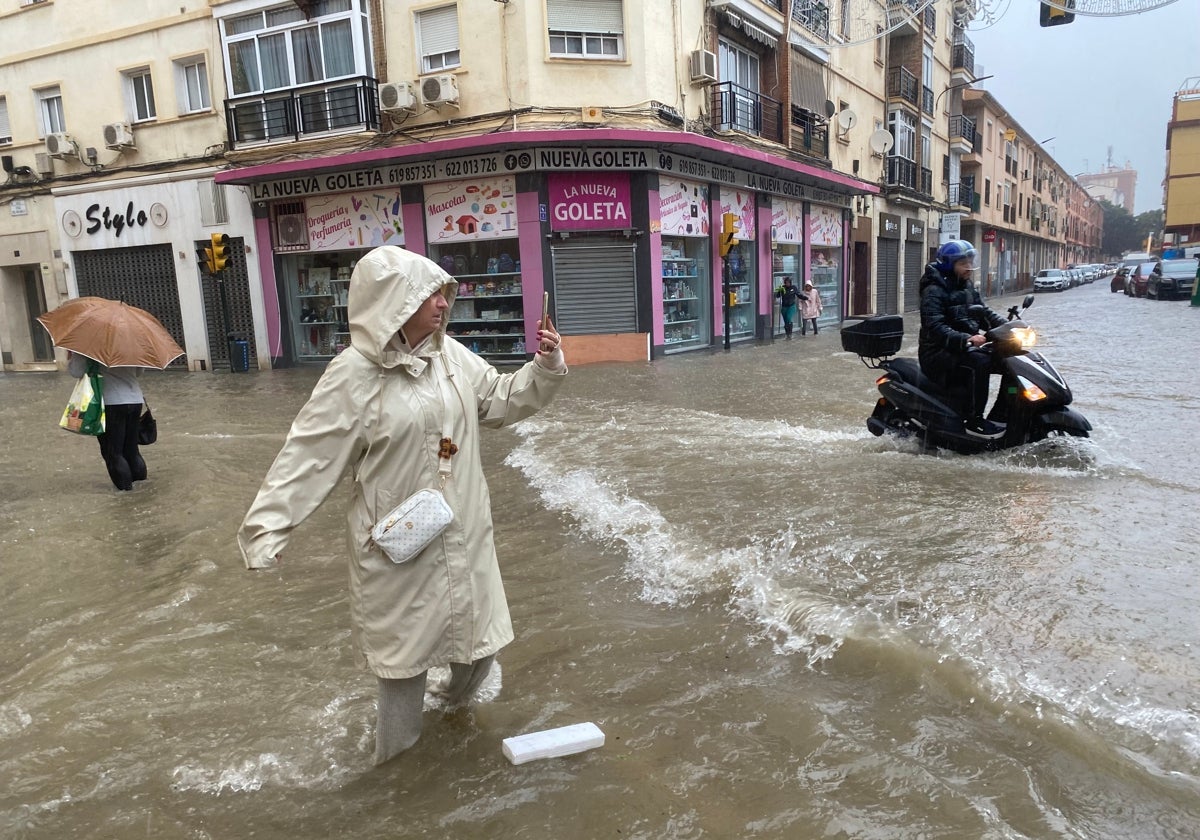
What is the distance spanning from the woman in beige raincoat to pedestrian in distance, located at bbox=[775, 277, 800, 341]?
19.8 meters

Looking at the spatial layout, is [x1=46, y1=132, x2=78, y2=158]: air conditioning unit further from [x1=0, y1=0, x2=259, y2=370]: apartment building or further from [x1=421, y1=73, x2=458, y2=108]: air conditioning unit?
[x1=421, y1=73, x2=458, y2=108]: air conditioning unit

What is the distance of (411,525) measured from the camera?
2.67 m

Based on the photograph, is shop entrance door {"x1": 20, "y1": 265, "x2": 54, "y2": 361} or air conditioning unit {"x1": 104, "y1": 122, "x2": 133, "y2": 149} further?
shop entrance door {"x1": 20, "y1": 265, "x2": 54, "y2": 361}

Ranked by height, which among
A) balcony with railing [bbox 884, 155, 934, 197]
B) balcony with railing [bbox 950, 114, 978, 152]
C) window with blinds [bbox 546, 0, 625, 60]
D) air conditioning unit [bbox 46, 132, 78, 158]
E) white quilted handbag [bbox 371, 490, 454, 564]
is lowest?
white quilted handbag [bbox 371, 490, 454, 564]

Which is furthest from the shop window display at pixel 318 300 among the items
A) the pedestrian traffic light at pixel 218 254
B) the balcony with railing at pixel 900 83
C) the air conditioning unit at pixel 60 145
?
the balcony with railing at pixel 900 83

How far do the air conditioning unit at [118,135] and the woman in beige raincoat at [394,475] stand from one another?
66.7 ft

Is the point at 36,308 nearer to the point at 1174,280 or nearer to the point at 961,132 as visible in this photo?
the point at 961,132

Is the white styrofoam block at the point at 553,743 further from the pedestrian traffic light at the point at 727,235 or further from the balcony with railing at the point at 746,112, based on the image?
the balcony with railing at the point at 746,112

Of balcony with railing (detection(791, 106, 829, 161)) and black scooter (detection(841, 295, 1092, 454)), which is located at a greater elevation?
balcony with railing (detection(791, 106, 829, 161))

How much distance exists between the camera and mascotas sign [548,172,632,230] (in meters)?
16.2

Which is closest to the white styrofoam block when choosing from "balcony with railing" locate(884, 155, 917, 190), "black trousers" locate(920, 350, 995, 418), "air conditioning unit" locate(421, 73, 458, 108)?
"black trousers" locate(920, 350, 995, 418)

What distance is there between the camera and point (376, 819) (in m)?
2.73

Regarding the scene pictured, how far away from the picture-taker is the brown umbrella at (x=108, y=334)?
6648 mm

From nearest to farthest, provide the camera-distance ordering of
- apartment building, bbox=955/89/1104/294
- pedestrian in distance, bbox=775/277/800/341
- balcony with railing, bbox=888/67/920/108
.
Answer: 1. pedestrian in distance, bbox=775/277/800/341
2. balcony with railing, bbox=888/67/920/108
3. apartment building, bbox=955/89/1104/294
